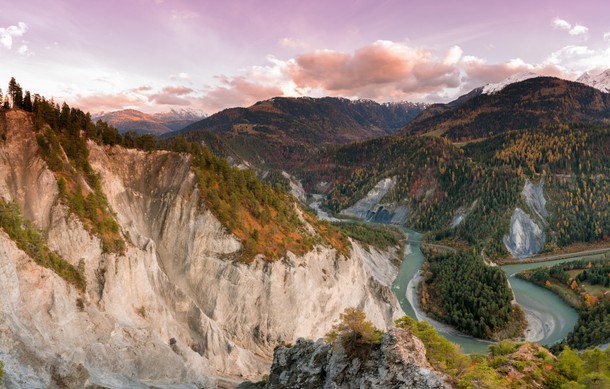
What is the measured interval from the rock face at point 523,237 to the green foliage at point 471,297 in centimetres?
4066

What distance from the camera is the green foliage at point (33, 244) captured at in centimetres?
3105

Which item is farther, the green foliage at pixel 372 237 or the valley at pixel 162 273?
the green foliage at pixel 372 237

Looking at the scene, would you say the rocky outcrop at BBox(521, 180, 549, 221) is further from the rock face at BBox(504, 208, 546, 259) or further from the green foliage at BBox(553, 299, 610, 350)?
the green foliage at BBox(553, 299, 610, 350)

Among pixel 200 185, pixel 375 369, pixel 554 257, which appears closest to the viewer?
pixel 375 369

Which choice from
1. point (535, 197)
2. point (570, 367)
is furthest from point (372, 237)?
point (570, 367)

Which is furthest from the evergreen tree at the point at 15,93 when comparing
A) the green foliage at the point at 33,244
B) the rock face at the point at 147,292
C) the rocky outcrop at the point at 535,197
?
the rocky outcrop at the point at 535,197

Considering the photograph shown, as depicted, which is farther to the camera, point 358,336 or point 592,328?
point 592,328

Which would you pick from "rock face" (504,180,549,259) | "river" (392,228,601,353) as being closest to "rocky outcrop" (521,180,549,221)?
"rock face" (504,180,549,259)

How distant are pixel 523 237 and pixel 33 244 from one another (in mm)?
167308

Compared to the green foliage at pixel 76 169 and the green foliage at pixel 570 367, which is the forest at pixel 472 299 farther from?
the green foliage at pixel 76 169

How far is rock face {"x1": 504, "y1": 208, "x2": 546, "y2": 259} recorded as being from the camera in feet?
489

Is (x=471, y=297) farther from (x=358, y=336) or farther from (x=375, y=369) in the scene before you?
(x=375, y=369)

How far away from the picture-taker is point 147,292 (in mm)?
41594

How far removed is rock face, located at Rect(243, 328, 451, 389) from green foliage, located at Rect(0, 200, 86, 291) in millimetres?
21529
